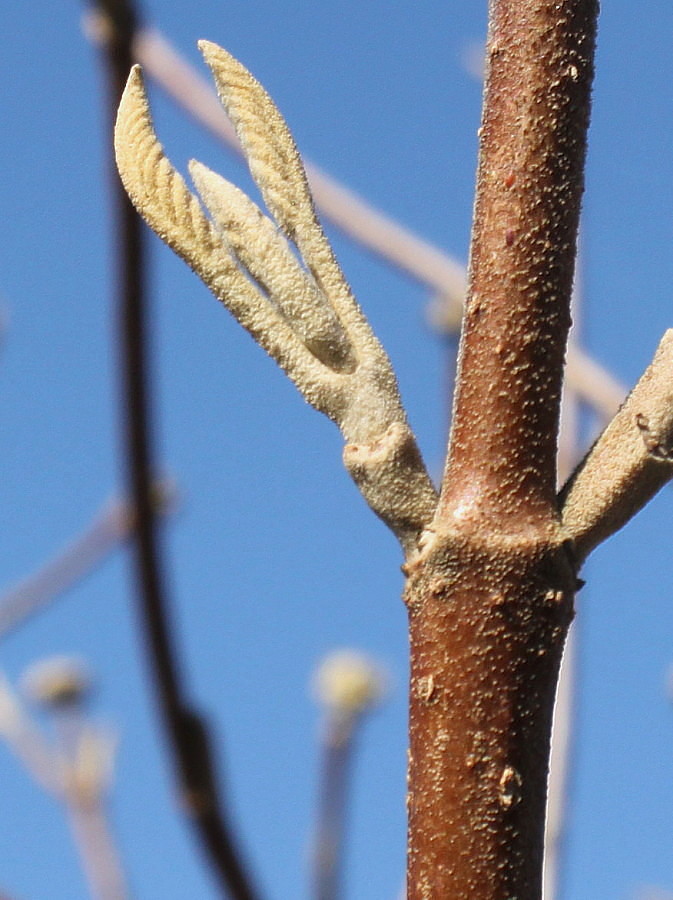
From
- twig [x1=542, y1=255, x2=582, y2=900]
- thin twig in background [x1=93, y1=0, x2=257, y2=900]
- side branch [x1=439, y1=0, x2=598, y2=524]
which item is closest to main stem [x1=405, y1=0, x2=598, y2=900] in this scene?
side branch [x1=439, y1=0, x2=598, y2=524]

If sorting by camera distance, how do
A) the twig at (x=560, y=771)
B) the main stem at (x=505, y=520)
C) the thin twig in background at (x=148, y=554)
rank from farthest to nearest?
the twig at (x=560, y=771) → the thin twig in background at (x=148, y=554) → the main stem at (x=505, y=520)

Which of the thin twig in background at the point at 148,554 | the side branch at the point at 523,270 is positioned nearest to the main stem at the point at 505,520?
the side branch at the point at 523,270

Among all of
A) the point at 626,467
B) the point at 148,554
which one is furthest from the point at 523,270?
the point at 148,554

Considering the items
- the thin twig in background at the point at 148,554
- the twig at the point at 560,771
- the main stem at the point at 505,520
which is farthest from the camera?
the twig at the point at 560,771

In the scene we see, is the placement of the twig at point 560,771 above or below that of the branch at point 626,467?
above

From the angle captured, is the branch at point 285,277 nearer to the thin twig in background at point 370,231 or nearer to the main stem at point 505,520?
the main stem at point 505,520

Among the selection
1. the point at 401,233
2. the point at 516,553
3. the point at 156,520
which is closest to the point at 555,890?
the point at 156,520

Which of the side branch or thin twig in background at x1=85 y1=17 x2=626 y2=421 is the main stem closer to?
the side branch

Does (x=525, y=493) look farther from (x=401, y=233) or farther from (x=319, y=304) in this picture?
(x=401, y=233)
